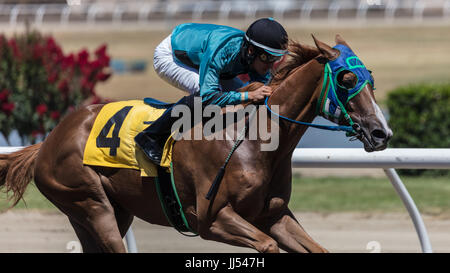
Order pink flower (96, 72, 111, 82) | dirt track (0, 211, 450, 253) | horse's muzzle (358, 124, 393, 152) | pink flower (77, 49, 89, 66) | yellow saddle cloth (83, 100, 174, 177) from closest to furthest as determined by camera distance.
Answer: horse's muzzle (358, 124, 393, 152)
yellow saddle cloth (83, 100, 174, 177)
dirt track (0, 211, 450, 253)
pink flower (77, 49, 89, 66)
pink flower (96, 72, 111, 82)

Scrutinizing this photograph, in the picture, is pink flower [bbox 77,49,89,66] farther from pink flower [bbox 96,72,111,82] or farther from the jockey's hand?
the jockey's hand

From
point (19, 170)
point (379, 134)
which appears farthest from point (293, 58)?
point (19, 170)

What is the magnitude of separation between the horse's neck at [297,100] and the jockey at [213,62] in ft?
0.32

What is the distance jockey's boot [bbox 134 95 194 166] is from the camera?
3.59m

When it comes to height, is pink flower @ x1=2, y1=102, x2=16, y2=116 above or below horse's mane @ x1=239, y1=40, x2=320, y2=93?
below

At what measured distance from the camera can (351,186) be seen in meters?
8.08

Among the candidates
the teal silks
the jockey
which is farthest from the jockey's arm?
the teal silks

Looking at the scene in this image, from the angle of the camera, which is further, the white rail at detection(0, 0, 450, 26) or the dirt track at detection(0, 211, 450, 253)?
the white rail at detection(0, 0, 450, 26)

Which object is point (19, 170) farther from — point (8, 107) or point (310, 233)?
point (8, 107)

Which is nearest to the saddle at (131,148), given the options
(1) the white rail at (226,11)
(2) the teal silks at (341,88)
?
(2) the teal silks at (341,88)

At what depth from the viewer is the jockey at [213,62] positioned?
3412mm

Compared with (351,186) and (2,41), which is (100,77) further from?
(351,186)

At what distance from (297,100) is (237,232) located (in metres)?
0.68
